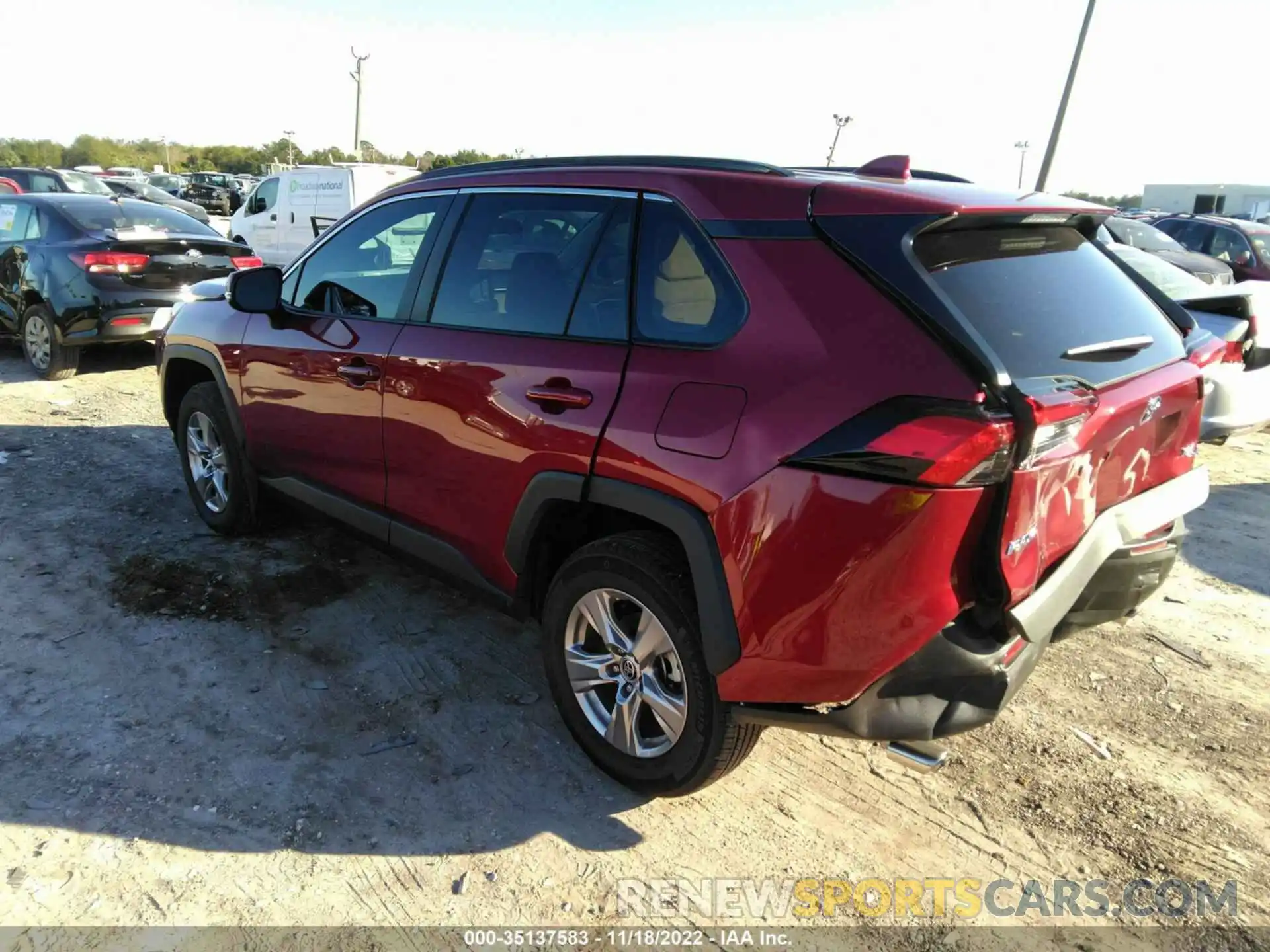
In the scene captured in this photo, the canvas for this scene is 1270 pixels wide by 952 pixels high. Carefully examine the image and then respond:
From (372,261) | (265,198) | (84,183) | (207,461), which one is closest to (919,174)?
(372,261)

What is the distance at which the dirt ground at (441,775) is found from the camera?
96.0 inches

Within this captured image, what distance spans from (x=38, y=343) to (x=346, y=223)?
6.00 metres

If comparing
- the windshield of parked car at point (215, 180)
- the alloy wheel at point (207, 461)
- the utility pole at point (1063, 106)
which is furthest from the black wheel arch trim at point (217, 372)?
the windshield of parked car at point (215, 180)

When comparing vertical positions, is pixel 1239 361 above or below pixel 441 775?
above

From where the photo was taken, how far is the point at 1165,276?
279 inches

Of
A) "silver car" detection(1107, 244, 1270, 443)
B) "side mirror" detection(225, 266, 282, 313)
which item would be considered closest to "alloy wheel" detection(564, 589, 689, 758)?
"side mirror" detection(225, 266, 282, 313)

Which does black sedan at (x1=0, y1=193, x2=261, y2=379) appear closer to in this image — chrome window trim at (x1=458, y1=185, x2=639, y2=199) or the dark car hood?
chrome window trim at (x1=458, y1=185, x2=639, y2=199)

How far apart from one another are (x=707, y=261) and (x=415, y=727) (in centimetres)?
193

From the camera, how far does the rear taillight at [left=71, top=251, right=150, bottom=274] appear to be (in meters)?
7.56

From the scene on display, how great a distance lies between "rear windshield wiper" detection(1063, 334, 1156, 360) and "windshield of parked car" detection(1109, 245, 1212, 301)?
4.60 m

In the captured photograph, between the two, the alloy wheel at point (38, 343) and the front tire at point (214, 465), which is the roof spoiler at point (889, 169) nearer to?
the front tire at point (214, 465)

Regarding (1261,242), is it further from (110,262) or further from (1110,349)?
(110,262)

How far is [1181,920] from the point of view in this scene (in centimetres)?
234

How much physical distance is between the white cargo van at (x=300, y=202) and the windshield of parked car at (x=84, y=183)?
468 centimetres
